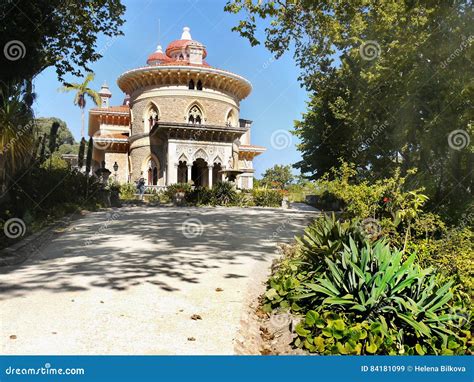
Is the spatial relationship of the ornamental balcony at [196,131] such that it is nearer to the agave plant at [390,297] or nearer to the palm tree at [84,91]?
the palm tree at [84,91]

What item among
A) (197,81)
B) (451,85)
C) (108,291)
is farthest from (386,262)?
(197,81)

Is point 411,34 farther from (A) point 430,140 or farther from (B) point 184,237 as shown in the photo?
(B) point 184,237

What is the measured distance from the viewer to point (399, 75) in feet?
51.9

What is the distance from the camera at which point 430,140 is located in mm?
14305

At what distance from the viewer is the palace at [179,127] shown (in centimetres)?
3394

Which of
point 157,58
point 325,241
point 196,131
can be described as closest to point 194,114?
point 196,131

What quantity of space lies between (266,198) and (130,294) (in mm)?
23132

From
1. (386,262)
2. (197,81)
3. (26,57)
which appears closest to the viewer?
(386,262)

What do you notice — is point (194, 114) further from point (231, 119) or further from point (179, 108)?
point (231, 119)

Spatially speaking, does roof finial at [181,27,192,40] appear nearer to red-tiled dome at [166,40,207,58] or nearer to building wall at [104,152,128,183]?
red-tiled dome at [166,40,207,58]

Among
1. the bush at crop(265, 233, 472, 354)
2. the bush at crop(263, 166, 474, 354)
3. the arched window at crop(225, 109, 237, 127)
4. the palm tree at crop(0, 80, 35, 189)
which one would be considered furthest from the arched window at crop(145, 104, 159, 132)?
the bush at crop(265, 233, 472, 354)

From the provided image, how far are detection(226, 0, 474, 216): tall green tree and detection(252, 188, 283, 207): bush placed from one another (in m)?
6.22

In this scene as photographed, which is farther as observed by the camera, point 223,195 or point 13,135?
point 223,195
